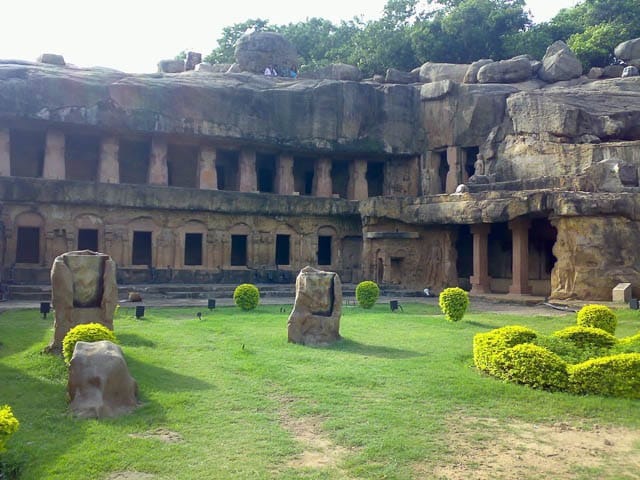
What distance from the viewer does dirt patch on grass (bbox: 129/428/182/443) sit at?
6.75 m

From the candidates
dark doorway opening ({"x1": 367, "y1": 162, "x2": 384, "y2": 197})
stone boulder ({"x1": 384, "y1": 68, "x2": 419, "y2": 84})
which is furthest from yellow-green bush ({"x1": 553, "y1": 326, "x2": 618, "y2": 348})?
stone boulder ({"x1": 384, "y1": 68, "x2": 419, "y2": 84})

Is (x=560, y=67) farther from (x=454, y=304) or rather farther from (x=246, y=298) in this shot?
(x=246, y=298)

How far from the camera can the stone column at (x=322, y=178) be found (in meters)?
33.1

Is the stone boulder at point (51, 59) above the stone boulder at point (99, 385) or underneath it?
above

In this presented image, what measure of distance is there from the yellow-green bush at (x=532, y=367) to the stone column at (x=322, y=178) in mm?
24298

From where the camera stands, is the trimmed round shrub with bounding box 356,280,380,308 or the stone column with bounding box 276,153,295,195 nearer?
the trimmed round shrub with bounding box 356,280,380,308

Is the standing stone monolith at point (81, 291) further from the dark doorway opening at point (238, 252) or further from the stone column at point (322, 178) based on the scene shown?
the stone column at point (322, 178)

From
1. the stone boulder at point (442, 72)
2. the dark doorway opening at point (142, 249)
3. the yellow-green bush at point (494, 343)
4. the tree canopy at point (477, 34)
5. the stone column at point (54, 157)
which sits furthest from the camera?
the tree canopy at point (477, 34)

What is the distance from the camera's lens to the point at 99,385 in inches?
302

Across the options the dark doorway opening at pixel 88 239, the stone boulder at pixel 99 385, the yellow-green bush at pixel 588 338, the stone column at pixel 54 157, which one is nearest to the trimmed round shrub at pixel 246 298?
the yellow-green bush at pixel 588 338

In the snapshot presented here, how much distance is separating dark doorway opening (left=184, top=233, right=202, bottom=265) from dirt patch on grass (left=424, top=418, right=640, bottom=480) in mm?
23337

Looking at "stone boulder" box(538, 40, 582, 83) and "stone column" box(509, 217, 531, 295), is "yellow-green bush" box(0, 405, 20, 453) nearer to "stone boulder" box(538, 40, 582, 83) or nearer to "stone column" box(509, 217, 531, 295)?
"stone column" box(509, 217, 531, 295)

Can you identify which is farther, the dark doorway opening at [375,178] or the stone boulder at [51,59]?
the dark doorway opening at [375,178]

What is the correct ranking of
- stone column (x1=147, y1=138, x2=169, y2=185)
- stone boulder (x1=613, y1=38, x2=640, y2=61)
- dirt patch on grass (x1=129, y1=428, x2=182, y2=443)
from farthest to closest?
stone boulder (x1=613, y1=38, x2=640, y2=61), stone column (x1=147, y1=138, x2=169, y2=185), dirt patch on grass (x1=129, y1=428, x2=182, y2=443)
